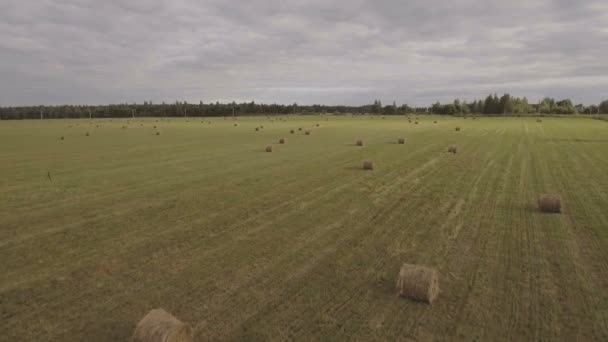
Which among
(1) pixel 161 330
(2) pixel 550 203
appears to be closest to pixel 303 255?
(1) pixel 161 330

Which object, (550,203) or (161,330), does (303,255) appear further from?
(550,203)

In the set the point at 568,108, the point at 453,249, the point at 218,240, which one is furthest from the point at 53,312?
the point at 568,108

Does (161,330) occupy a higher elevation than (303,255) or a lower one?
higher

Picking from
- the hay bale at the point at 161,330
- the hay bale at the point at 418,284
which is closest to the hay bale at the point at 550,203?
the hay bale at the point at 418,284

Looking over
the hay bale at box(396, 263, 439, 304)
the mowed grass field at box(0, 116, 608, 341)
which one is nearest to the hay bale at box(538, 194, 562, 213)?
the mowed grass field at box(0, 116, 608, 341)

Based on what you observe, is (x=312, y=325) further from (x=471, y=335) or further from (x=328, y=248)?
(x=328, y=248)

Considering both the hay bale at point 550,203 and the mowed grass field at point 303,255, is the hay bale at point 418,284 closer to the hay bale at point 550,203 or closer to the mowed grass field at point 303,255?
the mowed grass field at point 303,255
